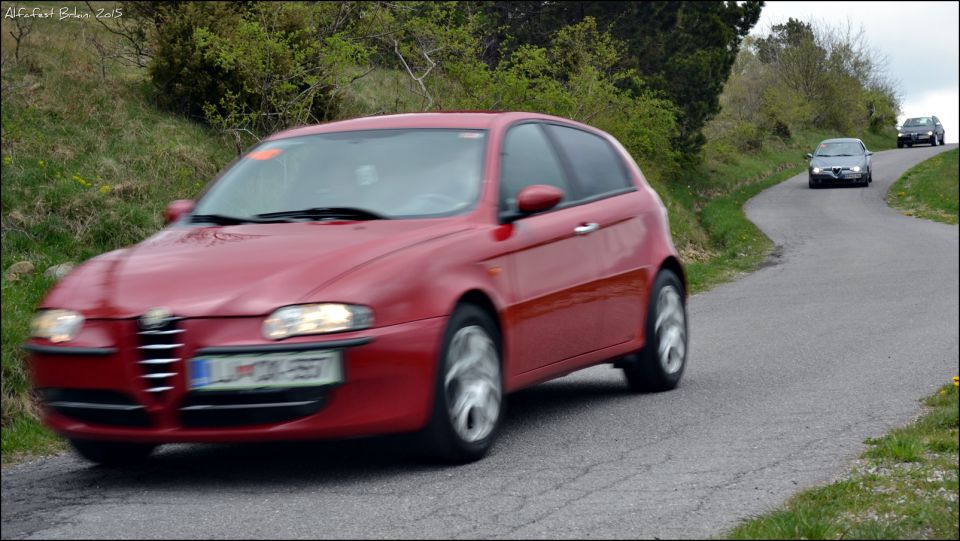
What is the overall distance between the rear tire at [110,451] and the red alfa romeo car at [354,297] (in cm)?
1

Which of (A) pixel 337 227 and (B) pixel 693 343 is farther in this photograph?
(B) pixel 693 343

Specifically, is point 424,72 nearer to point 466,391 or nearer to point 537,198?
point 537,198

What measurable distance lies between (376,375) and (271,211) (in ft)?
4.70

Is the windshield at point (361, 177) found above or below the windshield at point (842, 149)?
above

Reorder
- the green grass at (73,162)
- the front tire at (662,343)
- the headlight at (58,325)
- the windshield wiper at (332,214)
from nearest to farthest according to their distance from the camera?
1. the headlight at (58,325)
2. the windshield wiper at (332,214)
3. the front tire at (662,343)
4. the green grass at (73,162)

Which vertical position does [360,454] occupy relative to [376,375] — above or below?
below

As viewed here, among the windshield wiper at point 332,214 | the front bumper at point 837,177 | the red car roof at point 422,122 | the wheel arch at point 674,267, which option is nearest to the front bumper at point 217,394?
the windshield wiper at point 332,214

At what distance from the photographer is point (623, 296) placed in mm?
8000

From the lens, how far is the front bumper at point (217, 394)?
18.0 feet

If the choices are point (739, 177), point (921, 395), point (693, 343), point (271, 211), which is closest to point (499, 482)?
point (271, 211)

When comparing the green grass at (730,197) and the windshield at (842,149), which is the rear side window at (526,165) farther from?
the windshield at (842,149)

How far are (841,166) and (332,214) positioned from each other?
112 ft

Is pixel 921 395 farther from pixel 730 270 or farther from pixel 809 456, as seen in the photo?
pixel 730 270

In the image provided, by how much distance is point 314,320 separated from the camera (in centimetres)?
555
